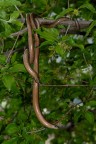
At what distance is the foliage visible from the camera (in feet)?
5.51

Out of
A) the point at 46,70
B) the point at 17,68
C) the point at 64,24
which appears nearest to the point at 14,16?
the point at 17,68

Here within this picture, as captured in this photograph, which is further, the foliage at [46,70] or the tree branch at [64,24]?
the tree branch at [64,24]

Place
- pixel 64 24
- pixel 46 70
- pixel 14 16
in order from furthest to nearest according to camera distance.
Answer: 1. pixel 46 70
2. pixel 64 24
3. pixel 14 16

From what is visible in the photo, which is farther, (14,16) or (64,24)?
(64,24)

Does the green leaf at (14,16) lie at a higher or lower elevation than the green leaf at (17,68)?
higher

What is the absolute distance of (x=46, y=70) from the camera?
2549 mm

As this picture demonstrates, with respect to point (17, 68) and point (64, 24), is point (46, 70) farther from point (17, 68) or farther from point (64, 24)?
point (17, 68)

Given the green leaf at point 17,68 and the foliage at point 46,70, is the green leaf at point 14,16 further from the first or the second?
the green leaf at point 17,68

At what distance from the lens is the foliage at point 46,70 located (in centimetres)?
168

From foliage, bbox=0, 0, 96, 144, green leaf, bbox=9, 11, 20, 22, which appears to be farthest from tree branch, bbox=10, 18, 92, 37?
green leaf, bbox=9, 11, 20, 22

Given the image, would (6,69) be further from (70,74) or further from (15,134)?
(70,74)

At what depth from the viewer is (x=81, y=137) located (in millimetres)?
4543

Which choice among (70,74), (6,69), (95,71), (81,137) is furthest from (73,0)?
(81,137)

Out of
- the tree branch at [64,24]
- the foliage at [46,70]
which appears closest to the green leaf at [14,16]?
the foliage at [46,70]
